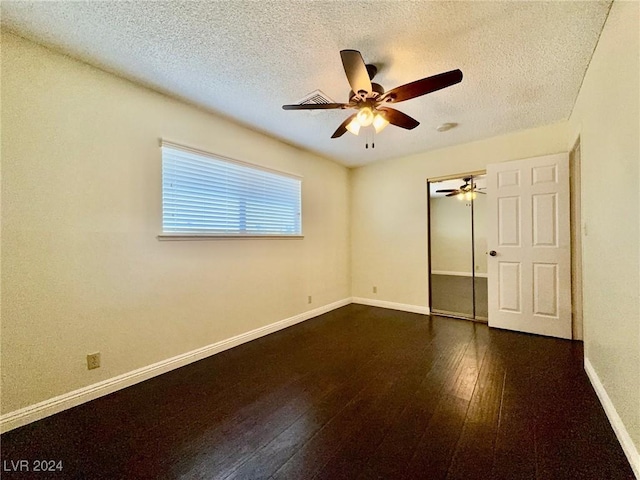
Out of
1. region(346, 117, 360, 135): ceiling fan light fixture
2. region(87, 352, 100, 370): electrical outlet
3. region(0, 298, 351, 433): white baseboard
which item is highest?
region(346, 117, 360, 135): ceiling fan light fixture

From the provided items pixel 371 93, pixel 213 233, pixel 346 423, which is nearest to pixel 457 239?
pixel 371 93

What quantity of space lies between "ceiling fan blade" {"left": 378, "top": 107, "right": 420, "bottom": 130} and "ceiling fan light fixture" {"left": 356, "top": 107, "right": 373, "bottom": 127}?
0.10 meters

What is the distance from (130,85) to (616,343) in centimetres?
383

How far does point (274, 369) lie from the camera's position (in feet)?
7.73

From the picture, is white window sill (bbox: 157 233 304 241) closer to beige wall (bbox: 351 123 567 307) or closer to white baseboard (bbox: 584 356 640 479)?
beige wall (bbox: 351 123 567 307)

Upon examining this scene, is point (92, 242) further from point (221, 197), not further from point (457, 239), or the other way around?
point (457, 239)

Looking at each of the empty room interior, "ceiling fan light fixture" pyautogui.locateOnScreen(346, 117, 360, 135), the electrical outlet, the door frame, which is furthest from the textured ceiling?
the electrical outlet

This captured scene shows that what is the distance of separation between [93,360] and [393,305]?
371 centimetres

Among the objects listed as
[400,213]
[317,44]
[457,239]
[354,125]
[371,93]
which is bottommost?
[457,239]

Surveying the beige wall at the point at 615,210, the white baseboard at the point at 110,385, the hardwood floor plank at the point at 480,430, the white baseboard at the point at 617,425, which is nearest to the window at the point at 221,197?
the white baseboard at the point at 110,385

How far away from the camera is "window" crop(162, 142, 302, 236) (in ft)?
8.07

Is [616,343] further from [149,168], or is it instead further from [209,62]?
[149,168]

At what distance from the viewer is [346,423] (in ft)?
5.42

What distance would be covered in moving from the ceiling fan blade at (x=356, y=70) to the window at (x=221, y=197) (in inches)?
65.0
